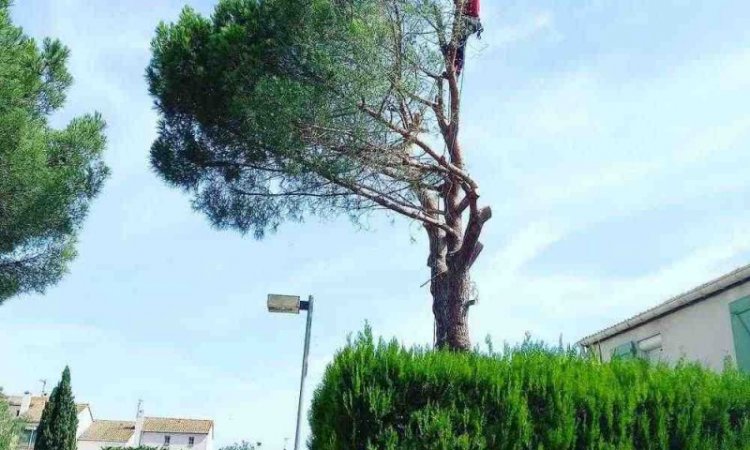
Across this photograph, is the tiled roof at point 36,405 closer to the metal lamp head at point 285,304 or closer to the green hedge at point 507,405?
the metal lamp head at point 285,304

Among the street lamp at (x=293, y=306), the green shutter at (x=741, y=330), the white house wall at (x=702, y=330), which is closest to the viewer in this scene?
the street lamp at (x=293, y=306)

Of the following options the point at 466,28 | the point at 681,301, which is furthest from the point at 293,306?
the point at 681,301

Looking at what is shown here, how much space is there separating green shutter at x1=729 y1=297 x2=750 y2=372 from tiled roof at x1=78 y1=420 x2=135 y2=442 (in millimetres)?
51489

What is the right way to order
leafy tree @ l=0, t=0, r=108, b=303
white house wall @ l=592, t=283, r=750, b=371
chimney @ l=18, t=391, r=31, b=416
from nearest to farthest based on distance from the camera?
leafy tree @ l=0, t=0, r=108, b=303 < white house wall @ l=592, t=283, r=750, b=371 < chimney @ l=18, t=391, r=31, b=416

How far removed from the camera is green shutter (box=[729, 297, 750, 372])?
11.2 metres

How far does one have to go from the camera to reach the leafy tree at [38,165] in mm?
10906

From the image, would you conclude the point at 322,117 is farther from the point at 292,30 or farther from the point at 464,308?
the point at 464,308

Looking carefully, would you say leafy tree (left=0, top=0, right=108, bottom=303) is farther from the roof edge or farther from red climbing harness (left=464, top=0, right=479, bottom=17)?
the roof edge

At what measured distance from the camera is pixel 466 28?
31.7ft

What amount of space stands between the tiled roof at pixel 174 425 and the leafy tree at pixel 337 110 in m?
49.9

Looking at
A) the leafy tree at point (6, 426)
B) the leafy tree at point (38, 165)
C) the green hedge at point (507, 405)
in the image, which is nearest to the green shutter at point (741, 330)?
the green hedge at point (507, 405)

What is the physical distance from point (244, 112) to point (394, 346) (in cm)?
539

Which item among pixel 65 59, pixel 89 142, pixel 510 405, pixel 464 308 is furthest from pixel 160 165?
pixel 510 405

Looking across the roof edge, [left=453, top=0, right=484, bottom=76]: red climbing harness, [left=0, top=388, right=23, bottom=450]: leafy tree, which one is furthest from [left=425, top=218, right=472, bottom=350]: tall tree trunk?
[left=0, top=388, right=23, bottom=450]: leafy tree
